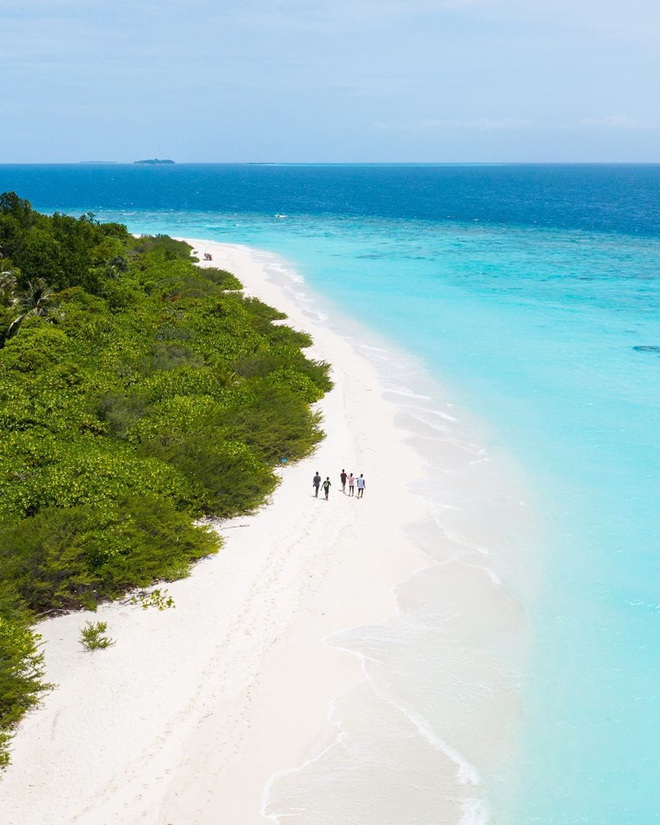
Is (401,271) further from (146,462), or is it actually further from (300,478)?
(146,462)

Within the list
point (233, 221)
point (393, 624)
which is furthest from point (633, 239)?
point (393, 624)

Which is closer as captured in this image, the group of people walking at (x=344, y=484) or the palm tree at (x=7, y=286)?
the group of people walking at (x=344, y=484)

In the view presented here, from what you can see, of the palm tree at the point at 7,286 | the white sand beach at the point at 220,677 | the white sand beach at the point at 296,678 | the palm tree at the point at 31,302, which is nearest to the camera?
the white sand beach at the point at 220,677

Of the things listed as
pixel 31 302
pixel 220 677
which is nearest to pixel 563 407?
pixel 220 677

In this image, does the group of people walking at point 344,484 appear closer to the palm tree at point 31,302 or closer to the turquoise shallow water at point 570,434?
the turquoise shallow water at point 570,434

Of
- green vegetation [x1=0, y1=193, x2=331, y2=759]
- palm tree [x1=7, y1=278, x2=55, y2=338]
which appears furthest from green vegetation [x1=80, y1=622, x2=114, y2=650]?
palm tree [x1=7, y1=278, x2=55, y2=338]

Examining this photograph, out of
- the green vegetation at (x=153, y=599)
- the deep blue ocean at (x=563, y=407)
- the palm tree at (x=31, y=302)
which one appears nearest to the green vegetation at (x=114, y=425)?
the palm tree at (x=31, y=302)

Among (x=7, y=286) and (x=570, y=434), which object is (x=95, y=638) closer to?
(x=570, y=434)
